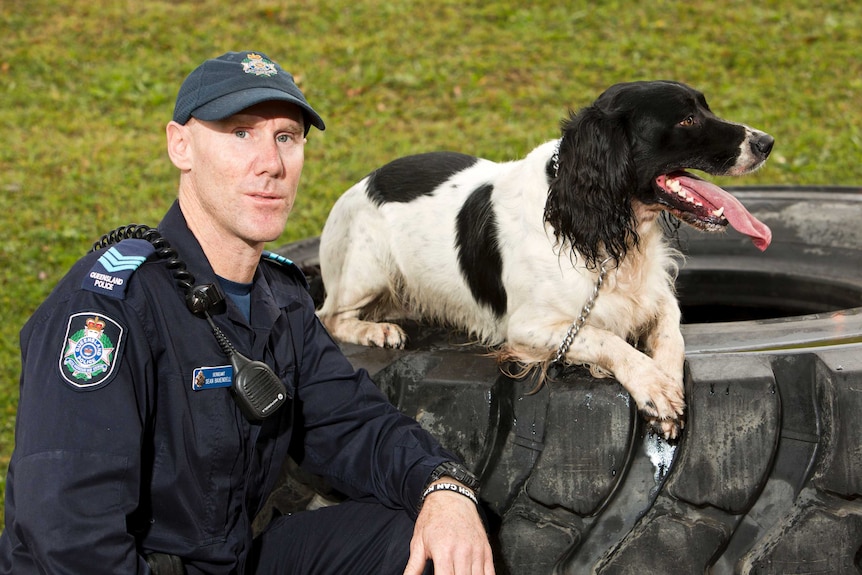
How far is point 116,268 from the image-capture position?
8.11 feet

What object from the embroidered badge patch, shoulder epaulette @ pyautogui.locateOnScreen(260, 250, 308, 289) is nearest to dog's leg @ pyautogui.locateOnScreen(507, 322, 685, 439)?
shoulder epaulette @ pyautogui.locateOnScreen(260, 250, 308, 289)

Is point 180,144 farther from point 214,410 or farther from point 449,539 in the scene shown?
point 449,539

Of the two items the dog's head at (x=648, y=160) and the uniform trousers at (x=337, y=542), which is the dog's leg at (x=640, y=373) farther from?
the uniform trousers at (x=337, y=542)

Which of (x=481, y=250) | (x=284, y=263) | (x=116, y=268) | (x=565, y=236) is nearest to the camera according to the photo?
(x=116, y=268)

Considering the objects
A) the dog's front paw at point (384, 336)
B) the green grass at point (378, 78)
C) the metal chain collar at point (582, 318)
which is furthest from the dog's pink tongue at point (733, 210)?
the green grass at point (378, 78)

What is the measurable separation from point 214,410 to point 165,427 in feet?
0.43

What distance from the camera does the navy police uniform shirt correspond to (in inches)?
90.1

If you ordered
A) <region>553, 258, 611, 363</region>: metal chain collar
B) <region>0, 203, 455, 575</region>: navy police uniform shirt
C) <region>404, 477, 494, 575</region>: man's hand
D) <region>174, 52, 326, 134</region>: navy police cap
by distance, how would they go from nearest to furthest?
<region>0, 203, 455, 575</region>: navy police uniform shirt, <region>404, 477, 494, 575</region>: man's hand, <region>174, 52, 326, 134</region>: navy police cap, <region>553, 258, 611, 363</region>: metal chain collar

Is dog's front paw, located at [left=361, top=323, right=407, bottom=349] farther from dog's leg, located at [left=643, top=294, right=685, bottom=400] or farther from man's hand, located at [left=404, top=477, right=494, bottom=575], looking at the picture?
man's hand, located at [left=404, top=477, right=494, bottom=575]

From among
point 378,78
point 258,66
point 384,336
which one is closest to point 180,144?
point 258,66

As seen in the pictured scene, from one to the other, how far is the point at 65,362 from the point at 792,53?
30.5 ft

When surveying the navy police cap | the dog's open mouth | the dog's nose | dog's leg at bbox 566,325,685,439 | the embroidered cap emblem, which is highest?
the embroidered cap emblem

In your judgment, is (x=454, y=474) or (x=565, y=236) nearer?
(x=454, y=474)

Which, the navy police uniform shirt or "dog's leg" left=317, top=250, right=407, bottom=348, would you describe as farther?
"dog's leg" left=317, top=250, right=407, bottom=348
